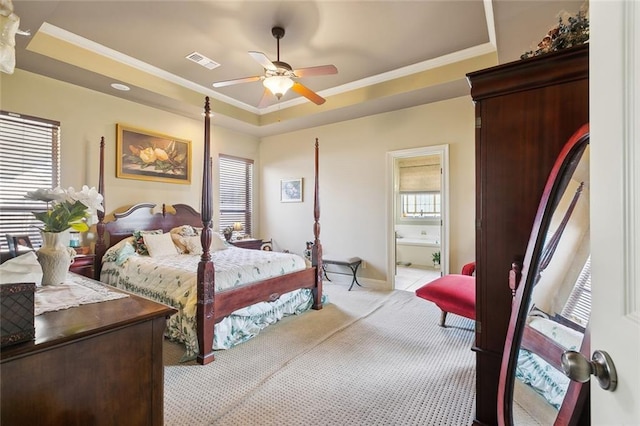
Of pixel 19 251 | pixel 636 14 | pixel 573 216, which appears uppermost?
Result: pixel 636 14

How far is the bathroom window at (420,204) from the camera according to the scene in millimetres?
6886

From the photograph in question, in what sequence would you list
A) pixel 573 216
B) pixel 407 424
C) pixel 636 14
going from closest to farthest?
pixel 636 14, pixel 573 216, pixel 407 424

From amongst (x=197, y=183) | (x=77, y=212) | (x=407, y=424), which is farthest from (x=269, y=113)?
(x=407, y=424)

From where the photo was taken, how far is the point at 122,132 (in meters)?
4.04

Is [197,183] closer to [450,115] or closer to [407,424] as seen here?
[450,115]

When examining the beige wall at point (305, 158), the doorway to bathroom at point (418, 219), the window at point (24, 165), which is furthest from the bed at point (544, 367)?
the window at point (24, 165)

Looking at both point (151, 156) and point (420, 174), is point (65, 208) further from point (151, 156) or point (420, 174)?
point (420, 174)

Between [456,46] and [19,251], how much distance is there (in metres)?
4.08

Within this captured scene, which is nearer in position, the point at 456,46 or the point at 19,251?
the point at 19,251

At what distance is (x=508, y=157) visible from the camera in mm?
1434

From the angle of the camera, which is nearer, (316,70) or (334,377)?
(334,377)

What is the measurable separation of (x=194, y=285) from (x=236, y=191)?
325cm

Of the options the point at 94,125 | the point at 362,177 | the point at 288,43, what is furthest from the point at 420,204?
the point at 94,125

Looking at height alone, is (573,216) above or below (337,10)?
below
